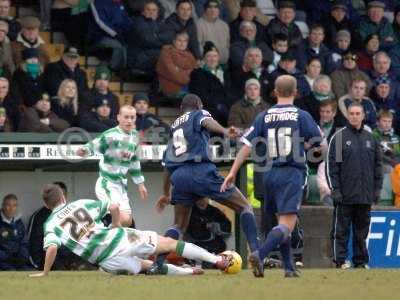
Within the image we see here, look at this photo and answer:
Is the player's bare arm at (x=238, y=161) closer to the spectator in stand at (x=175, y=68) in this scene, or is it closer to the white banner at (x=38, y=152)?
the white banner at (x=38, y=152)

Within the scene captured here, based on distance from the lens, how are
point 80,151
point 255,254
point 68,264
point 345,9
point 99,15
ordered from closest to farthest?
point 255,254 < point 80,151 < point 68,264 < point 99,15 < point 345,9

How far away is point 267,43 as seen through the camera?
23375mm

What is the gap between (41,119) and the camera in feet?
63.2

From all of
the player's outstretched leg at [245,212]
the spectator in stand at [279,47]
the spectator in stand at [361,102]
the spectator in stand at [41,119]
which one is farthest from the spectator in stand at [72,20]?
the player's outstretched leg at [245,212]

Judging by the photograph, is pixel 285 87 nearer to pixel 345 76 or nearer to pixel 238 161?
pixel 238 161

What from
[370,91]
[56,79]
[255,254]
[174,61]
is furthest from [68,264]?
[370,91]

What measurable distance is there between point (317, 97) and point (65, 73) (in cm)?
433

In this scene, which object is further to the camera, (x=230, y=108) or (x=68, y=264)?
(x=230, y=108)

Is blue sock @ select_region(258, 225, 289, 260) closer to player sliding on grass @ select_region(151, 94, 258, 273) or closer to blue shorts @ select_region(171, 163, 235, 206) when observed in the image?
player sliding on grass @ select_region(151, 94, 258, 273)

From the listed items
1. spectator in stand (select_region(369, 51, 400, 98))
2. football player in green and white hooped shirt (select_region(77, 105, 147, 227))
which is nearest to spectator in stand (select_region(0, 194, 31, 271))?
football player in green and white hooped shirt (select_region(77, 105, 147, 227))

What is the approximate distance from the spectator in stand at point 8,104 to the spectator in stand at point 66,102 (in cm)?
68

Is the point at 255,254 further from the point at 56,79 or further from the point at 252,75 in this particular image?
the point at 252,75

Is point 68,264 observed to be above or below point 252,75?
below

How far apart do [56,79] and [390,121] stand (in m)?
5.44
